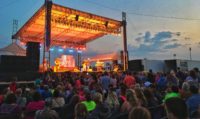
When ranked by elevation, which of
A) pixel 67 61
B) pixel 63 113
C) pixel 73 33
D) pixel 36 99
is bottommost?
pixel 63 113

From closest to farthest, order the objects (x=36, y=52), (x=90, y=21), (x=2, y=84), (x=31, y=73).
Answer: (x=2, y=84), (x=31, y=73), (x=36, y=52), (x=90, y=21)

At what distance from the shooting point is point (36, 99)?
479 cm

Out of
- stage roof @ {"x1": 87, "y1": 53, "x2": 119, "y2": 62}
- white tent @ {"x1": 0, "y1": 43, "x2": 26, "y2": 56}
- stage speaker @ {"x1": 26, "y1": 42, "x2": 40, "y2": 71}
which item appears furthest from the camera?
stage roof @ {"x1": 87, "y1": 53, "x2": 119, "y2": 62}

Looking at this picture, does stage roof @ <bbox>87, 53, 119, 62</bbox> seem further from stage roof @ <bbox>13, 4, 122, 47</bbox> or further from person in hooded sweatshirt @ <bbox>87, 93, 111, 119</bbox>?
person in hooded sweatshirt @ <bbox>87, 93, 111, 119</bbox>

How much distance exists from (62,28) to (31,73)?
9903 mm

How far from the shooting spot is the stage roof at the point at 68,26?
17.2m

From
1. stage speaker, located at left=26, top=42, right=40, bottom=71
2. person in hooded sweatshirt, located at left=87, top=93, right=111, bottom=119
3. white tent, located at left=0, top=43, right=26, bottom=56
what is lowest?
person in hooded sweatshirt, located at left=87, top=93, right=111, bottom=119

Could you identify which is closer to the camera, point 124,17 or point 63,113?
point 63,113

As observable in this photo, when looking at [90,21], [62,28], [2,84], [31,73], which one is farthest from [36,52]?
[62,28]

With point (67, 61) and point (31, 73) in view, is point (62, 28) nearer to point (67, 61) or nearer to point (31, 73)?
point (67, 61)

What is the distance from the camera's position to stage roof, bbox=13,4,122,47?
17.2 m

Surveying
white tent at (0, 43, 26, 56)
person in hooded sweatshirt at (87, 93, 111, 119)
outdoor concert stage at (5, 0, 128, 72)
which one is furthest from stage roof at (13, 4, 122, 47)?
person in hooded sweatshirt at (87, 93, 111, 119)

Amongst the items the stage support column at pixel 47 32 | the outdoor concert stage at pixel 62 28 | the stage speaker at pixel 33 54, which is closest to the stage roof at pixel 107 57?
the outdoor concert stage at pixel 62 28

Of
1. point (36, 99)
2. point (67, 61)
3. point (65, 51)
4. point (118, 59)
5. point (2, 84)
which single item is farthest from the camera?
point (65, 51)
